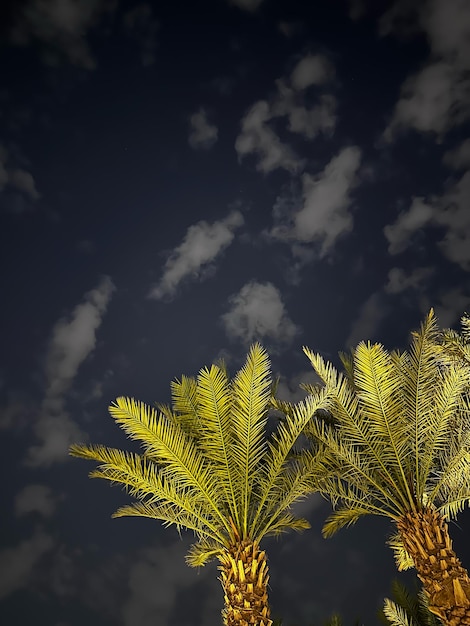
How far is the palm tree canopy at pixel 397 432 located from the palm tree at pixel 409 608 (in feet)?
21.5

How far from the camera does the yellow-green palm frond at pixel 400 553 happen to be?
35.7ft

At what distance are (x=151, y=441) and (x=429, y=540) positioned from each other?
5.77 m

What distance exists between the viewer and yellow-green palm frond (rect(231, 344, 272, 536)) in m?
9.16

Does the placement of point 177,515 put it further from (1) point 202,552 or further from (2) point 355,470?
(2) point 355,470

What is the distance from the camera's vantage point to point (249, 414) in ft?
30.2

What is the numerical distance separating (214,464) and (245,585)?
2242mm

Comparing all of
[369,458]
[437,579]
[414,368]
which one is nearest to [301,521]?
[369,458]

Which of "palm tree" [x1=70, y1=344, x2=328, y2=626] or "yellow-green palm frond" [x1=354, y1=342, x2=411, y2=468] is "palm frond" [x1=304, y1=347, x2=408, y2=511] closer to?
"yellow-green palm frond" [x1=354, y1=342, x2=411, y2=468]

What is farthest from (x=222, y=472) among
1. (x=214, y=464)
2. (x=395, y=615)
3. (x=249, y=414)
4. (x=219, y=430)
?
(x=395, y=615)

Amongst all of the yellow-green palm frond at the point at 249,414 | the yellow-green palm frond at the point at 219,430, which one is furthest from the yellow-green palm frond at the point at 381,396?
the yellow-green palm frond at the point at 219,430

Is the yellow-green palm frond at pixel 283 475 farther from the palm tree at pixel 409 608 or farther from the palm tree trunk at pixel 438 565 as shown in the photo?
the palm tree at pixel 409 608

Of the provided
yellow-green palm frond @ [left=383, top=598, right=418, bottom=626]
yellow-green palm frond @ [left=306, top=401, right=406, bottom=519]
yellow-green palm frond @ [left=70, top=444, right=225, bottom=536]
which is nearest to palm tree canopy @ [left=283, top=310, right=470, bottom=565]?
yellow-green palm frond @ [left=306, top=401, right=406, bottom=519]

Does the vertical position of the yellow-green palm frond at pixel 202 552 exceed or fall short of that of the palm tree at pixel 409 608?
it exceeds it

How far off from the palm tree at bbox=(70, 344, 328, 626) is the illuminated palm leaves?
87 cm
